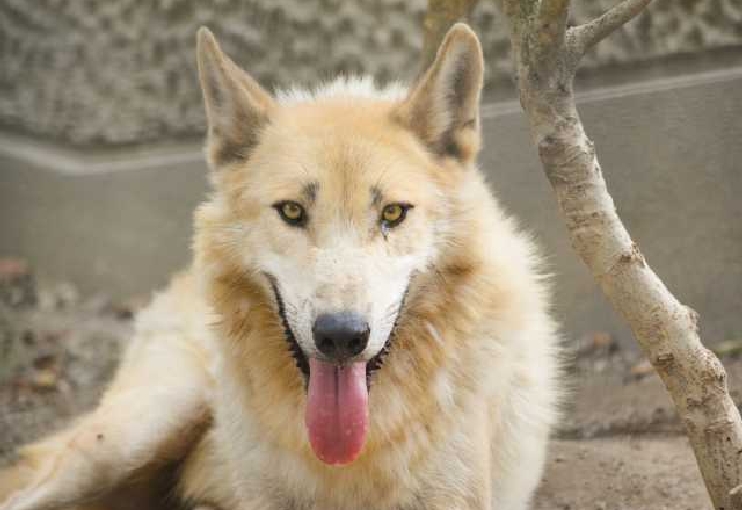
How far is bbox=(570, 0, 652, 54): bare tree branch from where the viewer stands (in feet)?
9.76

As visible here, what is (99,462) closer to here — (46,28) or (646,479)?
(646,479)

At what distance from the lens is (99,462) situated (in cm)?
351

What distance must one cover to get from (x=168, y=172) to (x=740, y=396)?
362 cm

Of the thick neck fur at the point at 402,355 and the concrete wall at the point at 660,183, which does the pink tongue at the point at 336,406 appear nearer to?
the thick neck fur at the point at 402,355

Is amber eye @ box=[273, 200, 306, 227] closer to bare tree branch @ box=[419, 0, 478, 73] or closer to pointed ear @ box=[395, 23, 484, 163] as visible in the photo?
pointed ear @ box=[395, 23, 484, 163]

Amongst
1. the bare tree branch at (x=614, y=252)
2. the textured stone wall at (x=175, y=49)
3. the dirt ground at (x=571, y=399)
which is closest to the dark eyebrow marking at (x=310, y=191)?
the bare tree branch at (x=614, y=252)

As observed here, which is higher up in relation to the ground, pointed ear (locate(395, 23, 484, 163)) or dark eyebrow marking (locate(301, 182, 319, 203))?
pointed ear (locate(395, 23, 484, 163))

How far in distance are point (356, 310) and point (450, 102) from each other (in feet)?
2.85

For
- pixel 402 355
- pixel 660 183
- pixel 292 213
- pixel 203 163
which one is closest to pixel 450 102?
pixel 292 213

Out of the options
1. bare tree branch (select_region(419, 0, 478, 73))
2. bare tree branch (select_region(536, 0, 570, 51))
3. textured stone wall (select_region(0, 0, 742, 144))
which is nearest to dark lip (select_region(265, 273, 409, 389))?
bare tree branch (select_region(536, 0, 570, 51))

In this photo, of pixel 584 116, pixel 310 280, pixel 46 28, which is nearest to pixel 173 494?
pixel 310 280

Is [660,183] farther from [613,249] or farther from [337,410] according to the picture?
[337,410]

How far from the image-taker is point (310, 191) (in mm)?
2893

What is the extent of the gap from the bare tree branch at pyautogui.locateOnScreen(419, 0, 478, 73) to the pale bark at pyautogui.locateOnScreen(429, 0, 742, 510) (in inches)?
35.4
